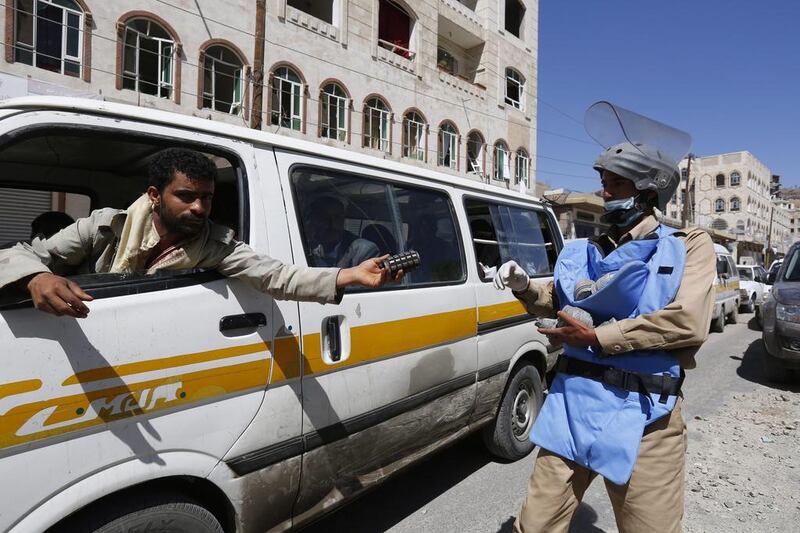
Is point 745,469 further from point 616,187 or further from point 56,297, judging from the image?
point 56,297

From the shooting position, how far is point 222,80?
507 inches

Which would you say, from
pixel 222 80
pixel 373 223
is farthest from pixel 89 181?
pixel 222 80

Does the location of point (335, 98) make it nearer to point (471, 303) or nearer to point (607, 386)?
point (471, 303)

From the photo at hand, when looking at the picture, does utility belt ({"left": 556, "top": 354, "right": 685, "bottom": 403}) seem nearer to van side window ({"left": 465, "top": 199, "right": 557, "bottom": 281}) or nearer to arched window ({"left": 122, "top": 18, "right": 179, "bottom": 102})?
van side window ({"left": 465, "top": 199, "right": 557, "bottom": 281})

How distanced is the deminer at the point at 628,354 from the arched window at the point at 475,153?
18526 millimetres

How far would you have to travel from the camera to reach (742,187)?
54844 mm

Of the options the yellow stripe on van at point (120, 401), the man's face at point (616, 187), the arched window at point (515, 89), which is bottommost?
the yellow stripe on van at point (120, 401)

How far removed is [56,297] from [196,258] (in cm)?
54

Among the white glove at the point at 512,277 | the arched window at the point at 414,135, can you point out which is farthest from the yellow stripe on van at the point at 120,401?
the arched window at the point at 414,135

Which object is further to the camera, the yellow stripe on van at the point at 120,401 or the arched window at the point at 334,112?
the arched window at the point at 334,112

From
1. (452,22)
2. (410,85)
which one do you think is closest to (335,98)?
(410,85)

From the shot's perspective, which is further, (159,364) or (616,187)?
(616,187)

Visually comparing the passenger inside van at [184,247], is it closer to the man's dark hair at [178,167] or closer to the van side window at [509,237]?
the man's dark hair at [178,167]

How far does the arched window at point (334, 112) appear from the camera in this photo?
1478cm
